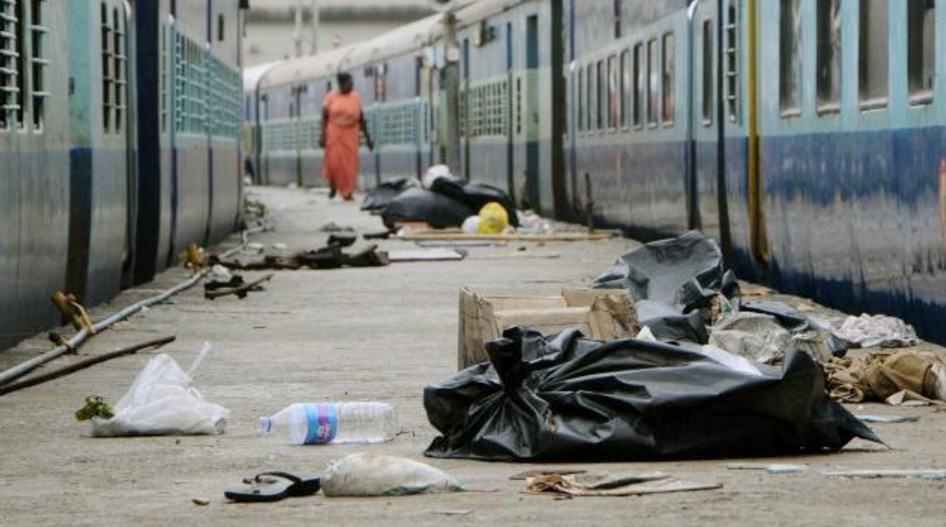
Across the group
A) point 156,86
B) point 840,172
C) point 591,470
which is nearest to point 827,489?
point 591,470

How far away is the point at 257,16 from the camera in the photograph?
299 feet

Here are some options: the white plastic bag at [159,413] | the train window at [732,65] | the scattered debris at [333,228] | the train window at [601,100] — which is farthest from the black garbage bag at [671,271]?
the scattered debris at [333,228]

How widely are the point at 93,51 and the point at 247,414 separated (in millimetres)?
6968

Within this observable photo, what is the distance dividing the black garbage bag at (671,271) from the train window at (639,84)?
1147 cm

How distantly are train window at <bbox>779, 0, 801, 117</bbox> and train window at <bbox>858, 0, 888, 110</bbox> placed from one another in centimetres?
219

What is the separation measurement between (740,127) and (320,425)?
34.0 feet

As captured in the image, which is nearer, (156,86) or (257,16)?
(156,86)

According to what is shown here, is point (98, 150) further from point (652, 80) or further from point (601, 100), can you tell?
point (601, 100)

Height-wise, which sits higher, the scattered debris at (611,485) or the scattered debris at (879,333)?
the scattered debris at (879,333)

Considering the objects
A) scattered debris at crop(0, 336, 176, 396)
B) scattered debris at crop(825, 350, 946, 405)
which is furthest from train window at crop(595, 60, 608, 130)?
scattered debris at crop(825, 350, 946, 405)

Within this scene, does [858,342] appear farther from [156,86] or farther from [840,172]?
[156,86]

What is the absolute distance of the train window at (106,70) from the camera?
17.1 meters

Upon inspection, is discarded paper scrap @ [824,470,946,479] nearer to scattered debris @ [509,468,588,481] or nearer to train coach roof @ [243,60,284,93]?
scattered debris @ [509,468,588,481]

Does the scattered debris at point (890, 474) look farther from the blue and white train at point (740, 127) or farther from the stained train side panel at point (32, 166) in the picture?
the stained train side panel at point (32, 166)
